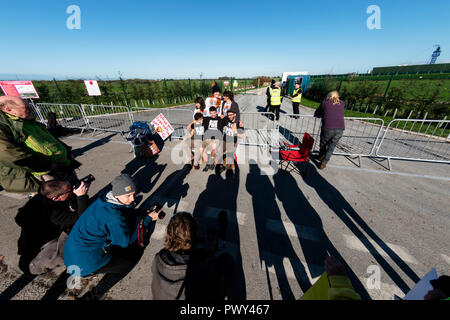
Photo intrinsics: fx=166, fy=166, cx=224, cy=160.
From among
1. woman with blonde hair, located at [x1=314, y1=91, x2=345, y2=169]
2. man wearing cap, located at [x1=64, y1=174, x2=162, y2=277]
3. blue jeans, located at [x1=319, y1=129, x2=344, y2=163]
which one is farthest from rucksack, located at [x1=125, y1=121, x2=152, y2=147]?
blue jeans, located at [x1=319, y1=129, x2=344, y2=163]

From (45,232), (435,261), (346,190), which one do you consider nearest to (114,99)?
(45,232)

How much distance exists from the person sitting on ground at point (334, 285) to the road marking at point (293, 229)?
1.69m

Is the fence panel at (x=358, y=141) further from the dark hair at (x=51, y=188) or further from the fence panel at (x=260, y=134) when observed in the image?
the dark hair at (x=51, y=188)

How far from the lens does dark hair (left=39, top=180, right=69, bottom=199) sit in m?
2.09

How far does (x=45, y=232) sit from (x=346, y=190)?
599 centimetres

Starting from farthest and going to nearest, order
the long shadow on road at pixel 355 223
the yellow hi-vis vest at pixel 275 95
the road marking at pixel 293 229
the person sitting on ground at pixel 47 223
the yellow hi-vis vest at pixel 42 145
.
Answer: the yellow hi-vis vest at pixel 275 95 < the road marking at pixel 293 229 < the yellow hi-vis vest at pixel 42 145 < the long shadow on road at pixel 355 223 < the person sitting on ground at pixel 47 223

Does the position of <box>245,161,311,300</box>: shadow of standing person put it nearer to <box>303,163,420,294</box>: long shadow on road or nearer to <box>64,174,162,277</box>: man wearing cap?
<box>303,163,420,294</box>: long shadow on road

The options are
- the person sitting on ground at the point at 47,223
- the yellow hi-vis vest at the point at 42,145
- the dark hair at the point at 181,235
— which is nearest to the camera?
the dark hair at the point at 181,235

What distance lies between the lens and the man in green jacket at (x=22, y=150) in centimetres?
235

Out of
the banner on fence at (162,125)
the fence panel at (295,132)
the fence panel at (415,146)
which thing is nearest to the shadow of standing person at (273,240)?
the fence panel at (295,132)

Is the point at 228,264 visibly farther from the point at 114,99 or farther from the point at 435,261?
the point at 114,99

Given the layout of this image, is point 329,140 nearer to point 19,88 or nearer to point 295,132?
point 295,132

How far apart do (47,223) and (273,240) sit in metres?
3.44

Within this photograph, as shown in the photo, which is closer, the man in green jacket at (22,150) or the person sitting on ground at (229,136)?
the man in green jacket at (22,150)
